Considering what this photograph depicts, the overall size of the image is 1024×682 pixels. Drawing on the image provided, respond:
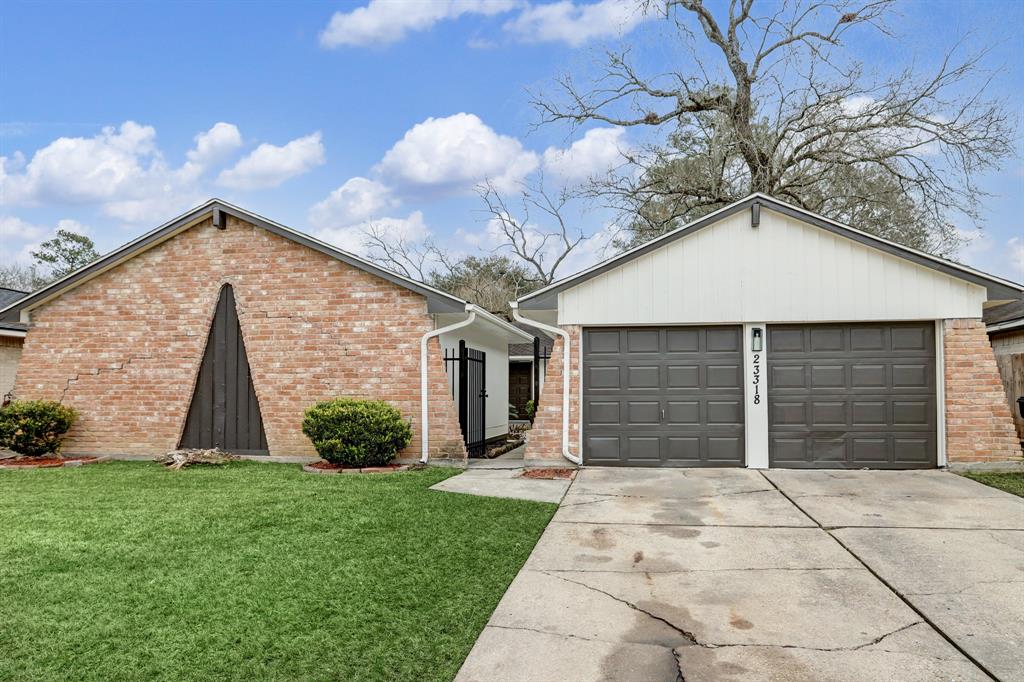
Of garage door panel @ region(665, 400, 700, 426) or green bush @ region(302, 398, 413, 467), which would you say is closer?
green bush @ region(302, 398, 413, 467)

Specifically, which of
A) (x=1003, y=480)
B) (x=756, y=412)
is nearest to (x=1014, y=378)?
(x=1003, y=480)

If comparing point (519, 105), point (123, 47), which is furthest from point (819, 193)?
point (123, 47)

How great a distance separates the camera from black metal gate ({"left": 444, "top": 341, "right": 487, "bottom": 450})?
11680mm

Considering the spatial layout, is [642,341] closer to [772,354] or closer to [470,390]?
[772,354]

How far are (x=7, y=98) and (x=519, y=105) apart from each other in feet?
46.6

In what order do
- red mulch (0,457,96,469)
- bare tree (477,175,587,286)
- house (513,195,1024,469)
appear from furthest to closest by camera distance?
bare tree (477,175,587,286), red mulch (0,457,96,469), house (513,195,1024,469)

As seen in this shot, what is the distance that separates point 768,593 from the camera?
4.20 meters

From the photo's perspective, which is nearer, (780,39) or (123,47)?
(123,47)

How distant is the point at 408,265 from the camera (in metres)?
29.9

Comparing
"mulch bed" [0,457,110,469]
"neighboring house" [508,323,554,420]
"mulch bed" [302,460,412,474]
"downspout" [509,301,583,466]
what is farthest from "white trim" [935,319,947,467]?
"mulch bed" [0,457,110,469]

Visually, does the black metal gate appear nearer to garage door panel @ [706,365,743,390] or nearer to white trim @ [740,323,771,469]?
garage door panel @ [706,365,743,390]

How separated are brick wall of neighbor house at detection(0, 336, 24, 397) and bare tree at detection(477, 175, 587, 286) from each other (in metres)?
17.3

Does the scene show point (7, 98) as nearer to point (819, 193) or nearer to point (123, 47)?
point (123, 47)

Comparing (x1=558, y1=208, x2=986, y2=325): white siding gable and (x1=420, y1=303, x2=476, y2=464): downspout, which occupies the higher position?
(x1=558, y1=208, x2=986, y2=325): white siding gable
